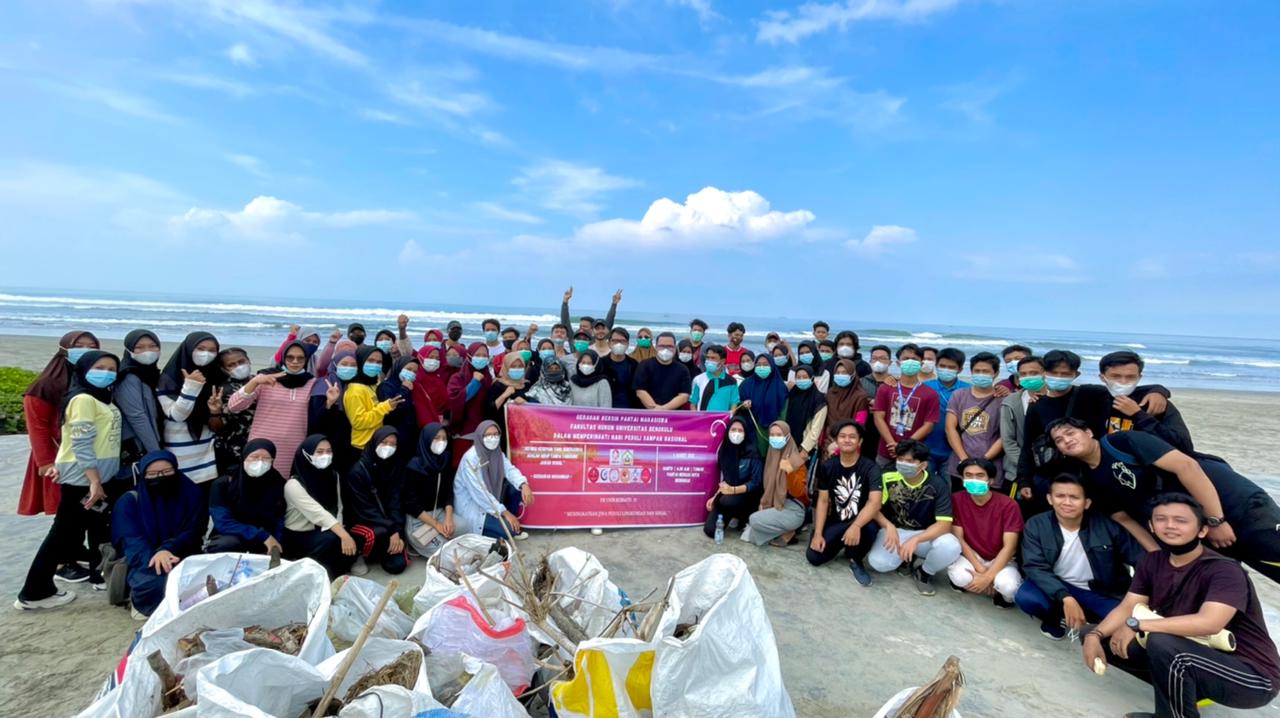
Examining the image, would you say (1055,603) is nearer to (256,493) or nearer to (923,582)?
(923,582)

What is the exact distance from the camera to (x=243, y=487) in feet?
12.7

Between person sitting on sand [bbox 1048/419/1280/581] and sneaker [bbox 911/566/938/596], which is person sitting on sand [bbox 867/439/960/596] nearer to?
sneaker [bbox 911/566/938/596]

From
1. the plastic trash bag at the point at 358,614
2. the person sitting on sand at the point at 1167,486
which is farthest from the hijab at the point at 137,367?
the person sitting on sand at the point at 1167,486

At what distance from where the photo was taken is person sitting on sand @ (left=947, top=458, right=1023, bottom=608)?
407 centimetres

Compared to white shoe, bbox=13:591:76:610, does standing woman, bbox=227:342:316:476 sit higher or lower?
higher

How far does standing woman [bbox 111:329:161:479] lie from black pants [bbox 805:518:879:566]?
4.69m

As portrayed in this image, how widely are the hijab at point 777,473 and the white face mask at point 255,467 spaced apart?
12.4 ft

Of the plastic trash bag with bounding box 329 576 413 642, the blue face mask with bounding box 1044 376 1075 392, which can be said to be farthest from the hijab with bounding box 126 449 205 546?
the blue face mask with bounding box 1044 376 1075 392

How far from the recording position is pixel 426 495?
182 inches

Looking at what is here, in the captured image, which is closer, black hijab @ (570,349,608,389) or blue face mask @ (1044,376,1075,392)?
blue face mask @ (1044,376,1075,392)

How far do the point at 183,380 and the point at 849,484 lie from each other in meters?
4.94

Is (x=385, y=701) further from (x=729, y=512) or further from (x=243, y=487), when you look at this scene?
(x=729, y=512)

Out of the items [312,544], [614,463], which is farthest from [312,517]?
[614,463]

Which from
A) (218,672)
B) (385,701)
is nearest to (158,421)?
(218,672)
